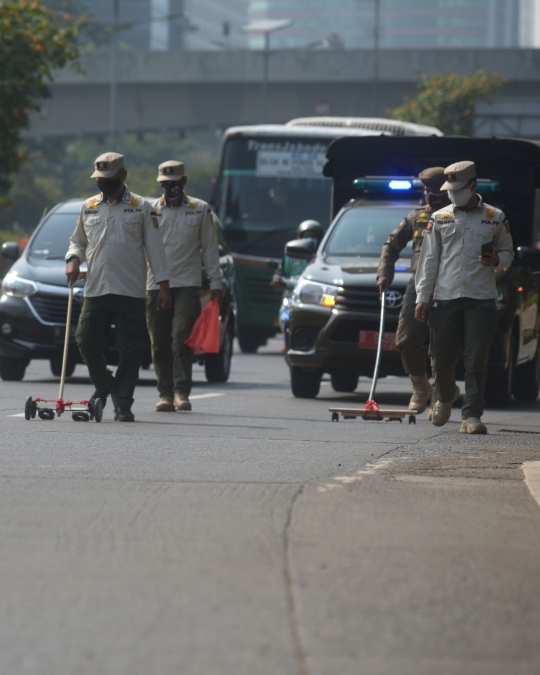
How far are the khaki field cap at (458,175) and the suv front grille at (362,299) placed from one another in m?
3.07

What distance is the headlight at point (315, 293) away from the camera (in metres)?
13.1

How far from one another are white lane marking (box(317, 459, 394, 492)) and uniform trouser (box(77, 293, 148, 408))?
109 inches

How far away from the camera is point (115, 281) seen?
10.4 meters

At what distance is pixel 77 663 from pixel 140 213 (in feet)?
22.3

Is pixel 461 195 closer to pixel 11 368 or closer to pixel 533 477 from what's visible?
pixel 533 477

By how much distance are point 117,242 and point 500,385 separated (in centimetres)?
419

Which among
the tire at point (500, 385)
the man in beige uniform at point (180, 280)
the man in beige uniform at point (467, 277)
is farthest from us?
the tire at point (500, 385)

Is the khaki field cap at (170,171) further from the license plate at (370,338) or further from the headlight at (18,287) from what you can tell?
the headlight at (18,287)

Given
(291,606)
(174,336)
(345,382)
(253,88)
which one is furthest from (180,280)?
(253,88)

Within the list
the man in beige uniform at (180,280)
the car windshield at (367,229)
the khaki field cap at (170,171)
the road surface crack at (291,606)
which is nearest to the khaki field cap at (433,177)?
the man in beige uniform at (180,280)

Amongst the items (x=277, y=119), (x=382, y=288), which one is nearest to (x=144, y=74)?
(x=277, y=119)

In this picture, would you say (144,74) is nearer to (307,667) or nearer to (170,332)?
(170,332)

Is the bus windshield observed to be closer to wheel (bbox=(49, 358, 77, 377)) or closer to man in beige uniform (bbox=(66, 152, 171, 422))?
wheel (bbox=(49, 358, 77, 377))

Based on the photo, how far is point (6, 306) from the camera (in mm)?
14930
